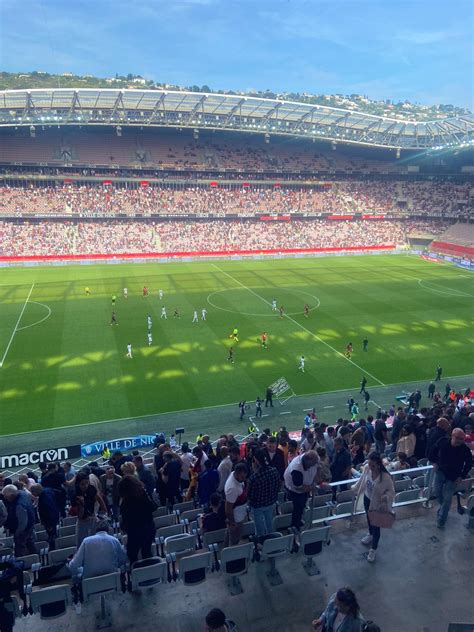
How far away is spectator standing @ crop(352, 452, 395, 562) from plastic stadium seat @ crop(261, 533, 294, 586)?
1.51 metres

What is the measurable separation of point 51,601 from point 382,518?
17.4 feet

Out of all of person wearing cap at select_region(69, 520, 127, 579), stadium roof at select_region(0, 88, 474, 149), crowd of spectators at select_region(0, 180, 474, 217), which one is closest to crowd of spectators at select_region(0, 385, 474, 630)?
person wearing cap at select_region(69, 520, 127, 579)

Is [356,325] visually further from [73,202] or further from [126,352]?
[73,202]

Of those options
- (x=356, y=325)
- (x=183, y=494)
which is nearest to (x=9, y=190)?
(x=356, y=325)

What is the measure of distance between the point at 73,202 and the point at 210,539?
69404 mm

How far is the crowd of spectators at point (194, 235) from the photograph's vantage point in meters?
65.1

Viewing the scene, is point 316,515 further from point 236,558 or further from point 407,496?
point 407,496

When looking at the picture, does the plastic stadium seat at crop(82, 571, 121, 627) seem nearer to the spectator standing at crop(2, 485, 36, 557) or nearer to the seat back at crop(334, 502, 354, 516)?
the spectator standing at crop(2, 485, 36, 557)

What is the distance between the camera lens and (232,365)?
2947cm

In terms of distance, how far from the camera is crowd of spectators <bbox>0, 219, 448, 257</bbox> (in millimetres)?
65062

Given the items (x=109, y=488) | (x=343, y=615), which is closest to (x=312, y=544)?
(x=343, y=615)

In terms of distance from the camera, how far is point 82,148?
73.5 m

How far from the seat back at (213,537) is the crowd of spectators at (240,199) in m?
67.2

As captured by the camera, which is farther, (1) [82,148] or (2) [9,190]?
(1) [82,148]
